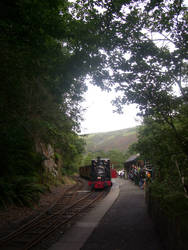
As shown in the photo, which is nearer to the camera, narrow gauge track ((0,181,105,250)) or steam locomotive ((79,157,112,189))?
narrow gauge track ((0,181,105,250))

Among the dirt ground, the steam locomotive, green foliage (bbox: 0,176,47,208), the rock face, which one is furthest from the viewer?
the rock face

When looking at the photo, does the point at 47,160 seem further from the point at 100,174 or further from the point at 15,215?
the point at 15,215

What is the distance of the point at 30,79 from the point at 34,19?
3008 mm

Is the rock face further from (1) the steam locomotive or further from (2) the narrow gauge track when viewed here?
(2) the narrow gauge track

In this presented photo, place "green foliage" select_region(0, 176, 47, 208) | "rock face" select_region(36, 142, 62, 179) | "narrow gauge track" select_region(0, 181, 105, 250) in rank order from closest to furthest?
"narrow gauge track" select_region(0, 181, 105, 250)
"green foliage" select_region(0, 176, 47, 208)
"rock face" select_region(36, 142, 62, 179)

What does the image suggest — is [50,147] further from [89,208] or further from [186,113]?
[186,113]

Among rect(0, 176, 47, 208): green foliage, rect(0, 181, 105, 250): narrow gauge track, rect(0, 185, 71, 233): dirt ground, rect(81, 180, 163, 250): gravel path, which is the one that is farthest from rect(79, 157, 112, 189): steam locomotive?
rect(81, 180, 163, 250): gravel path

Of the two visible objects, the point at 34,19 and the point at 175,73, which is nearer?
the point at 175,73

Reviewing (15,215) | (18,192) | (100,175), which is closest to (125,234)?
(15,215)

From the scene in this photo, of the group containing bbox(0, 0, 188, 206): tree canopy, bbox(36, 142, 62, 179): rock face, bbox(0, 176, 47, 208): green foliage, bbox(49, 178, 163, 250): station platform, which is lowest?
bbox(49, 178, 163, 250): station platform

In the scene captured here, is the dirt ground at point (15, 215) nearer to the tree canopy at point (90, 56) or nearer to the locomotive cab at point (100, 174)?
the tree canopy at point (90, 56)

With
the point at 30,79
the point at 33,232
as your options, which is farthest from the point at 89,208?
the point at 30,79

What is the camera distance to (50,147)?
2661cm

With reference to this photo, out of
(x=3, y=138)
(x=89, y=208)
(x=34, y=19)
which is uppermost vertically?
(x=34, y=19)
